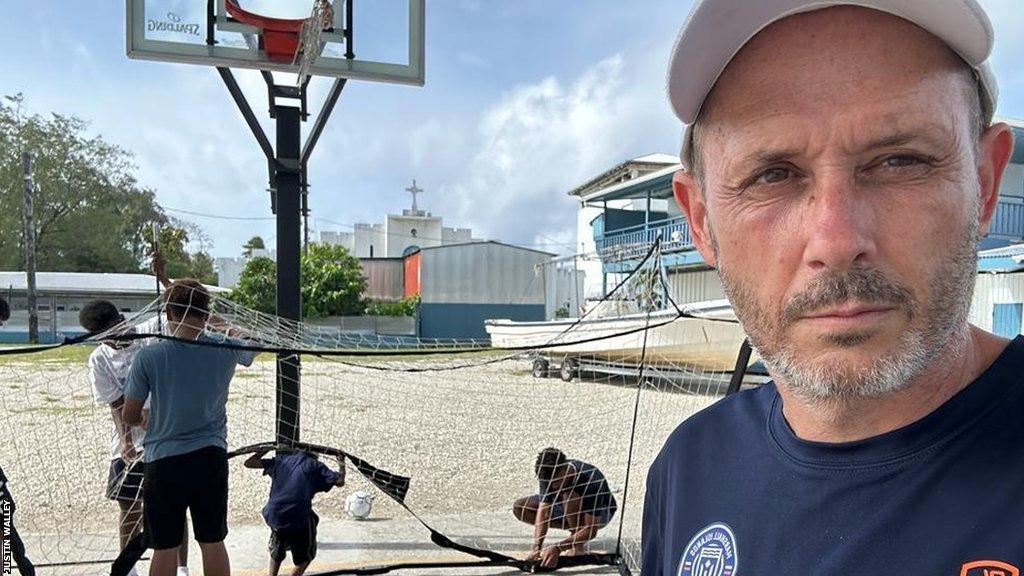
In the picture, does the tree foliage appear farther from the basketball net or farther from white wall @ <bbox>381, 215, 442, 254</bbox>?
the basketball net

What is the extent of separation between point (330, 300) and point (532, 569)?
23.3 metres

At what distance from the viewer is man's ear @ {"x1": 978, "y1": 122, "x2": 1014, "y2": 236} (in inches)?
30.3

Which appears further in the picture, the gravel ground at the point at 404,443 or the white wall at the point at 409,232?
the white wall at the point at 409,232

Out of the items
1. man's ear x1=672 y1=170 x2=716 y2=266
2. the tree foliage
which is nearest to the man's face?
man's ear x1=672 y1=170 x2=716 y2=266

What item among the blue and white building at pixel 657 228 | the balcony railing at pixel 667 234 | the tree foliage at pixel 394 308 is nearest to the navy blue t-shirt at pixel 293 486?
the balcony railing at pixel 667 234

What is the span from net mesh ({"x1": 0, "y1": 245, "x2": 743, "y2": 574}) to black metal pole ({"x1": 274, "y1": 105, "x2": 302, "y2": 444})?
0.17 feet

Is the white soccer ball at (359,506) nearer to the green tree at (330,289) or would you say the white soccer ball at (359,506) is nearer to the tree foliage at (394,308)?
the green tree at (330,289)

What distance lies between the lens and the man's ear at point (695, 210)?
3.10 ft

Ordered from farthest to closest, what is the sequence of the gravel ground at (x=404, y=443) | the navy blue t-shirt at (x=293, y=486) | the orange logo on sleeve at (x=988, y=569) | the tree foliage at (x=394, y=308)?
the tree foliage at (x=394, y=308), the gravel ground at (x=404, y=443), the navy blue t-shirt at (x=293, y=486), the orange logo on sleeve at (x=988, y=569)

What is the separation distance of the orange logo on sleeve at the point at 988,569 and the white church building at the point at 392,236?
48.3 metres

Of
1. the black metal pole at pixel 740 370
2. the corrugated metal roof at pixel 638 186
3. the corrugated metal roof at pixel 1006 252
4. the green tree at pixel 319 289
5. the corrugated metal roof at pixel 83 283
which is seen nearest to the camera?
the black metal pole at pixel 740 370

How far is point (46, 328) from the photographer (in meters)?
27.8

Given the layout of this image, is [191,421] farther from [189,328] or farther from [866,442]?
[866,442]

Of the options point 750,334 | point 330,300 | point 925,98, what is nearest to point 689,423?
point 750,334
